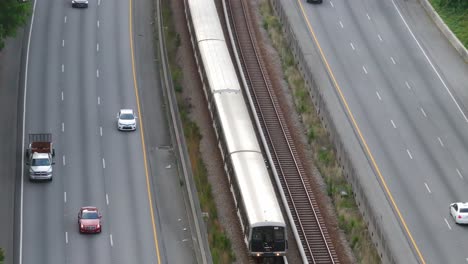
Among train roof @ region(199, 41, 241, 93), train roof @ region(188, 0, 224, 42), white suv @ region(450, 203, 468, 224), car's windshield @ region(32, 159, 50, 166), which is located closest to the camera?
white suv @ region(450, 203, 468, 224)

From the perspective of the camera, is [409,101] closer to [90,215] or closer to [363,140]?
[363,140]

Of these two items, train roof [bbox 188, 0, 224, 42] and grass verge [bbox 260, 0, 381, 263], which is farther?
train roof [bbox 188, 0, 224, 42]

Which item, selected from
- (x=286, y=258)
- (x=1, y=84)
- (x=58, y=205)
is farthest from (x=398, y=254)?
(x=1, y=84)

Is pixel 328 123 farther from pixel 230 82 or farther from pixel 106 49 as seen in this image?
pixel 106 49

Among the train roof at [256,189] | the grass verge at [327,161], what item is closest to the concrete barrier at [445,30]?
the grass verge at [327,161]

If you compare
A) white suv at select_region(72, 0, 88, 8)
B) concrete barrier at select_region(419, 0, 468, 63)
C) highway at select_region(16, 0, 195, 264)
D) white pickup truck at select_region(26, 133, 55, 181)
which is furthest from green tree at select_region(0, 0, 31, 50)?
concrete barrier at select_region(419, 0, 468, 63)

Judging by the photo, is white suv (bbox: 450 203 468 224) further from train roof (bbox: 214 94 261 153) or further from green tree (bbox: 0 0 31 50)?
Answer: green tree (bbox: 0 0 31 50)

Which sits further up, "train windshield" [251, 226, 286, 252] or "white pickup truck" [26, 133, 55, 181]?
"white pickup truck" [26, 133, 55, 181]
